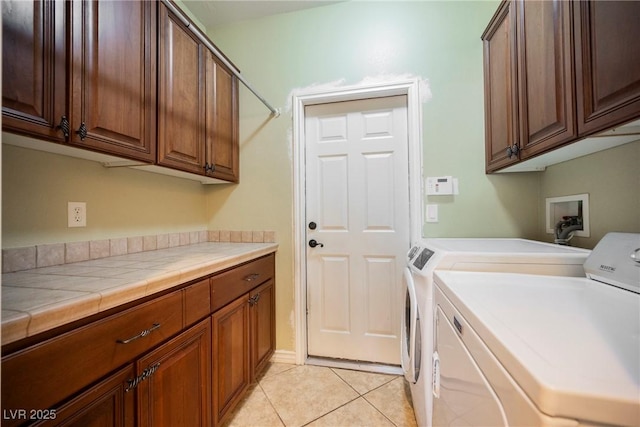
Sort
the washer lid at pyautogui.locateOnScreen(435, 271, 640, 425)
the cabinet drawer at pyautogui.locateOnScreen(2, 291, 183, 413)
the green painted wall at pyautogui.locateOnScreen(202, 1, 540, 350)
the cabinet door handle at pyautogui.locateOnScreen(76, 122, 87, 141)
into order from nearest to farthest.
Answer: the washer lid at pyautogui.locateOnScreen(435, 271, 640, 425)
the cabinet drawer at pyautogui.locateOnScreen(2, 291, 183, 413)
the cabinet door handle at pyautogui.locateOnScreen(76, 122, 87, 141)
the green painted wall at pyautogui.locateOnScreen(202, 1, 540, 350)

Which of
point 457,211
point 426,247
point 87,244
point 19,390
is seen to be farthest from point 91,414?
point 457,211

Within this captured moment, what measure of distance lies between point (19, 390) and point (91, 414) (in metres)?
0.22

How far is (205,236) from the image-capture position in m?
2.08

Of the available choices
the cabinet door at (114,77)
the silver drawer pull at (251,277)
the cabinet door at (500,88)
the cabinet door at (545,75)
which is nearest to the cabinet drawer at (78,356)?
the silver drawer pull at (251,277)

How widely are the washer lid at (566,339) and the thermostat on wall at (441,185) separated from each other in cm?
96

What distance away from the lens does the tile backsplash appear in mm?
1010

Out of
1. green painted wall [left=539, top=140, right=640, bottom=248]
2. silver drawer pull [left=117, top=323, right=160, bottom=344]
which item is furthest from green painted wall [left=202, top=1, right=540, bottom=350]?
silver drawer pull [left=117, top=323, right=160, bottom=344]

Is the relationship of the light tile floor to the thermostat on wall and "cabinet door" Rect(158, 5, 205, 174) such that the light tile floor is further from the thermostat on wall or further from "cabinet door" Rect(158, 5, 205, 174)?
"cabinet door" Rect(158, 5, 205, 174)

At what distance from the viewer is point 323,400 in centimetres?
156

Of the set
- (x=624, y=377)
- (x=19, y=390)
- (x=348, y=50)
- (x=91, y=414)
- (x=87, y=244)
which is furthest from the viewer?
(x=348, y=50)

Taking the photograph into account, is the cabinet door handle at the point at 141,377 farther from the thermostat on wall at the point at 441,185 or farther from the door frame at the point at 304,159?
the thermostat on wall at the point at 441,185

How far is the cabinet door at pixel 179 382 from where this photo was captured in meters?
0.90

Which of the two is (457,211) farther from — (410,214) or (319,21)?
(319,21)

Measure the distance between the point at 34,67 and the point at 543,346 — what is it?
1.59 meters
